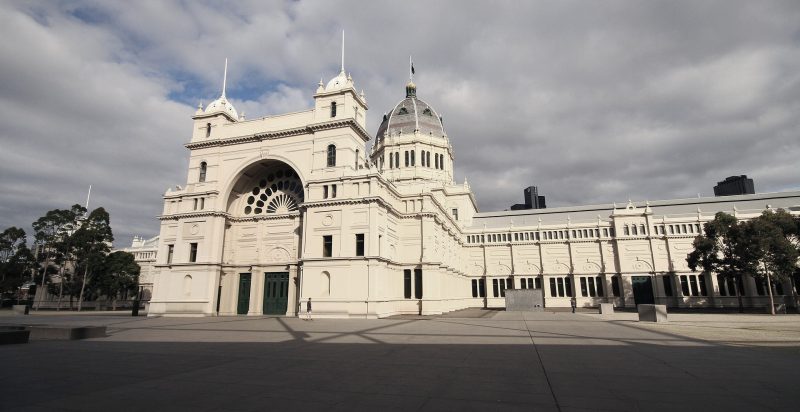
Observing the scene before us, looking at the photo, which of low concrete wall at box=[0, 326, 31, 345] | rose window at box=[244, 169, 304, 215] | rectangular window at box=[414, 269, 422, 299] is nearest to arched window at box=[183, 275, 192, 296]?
rose window at box=[244, 169, 304, 215]

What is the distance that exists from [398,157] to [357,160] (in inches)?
1160

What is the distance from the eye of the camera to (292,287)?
128 feet

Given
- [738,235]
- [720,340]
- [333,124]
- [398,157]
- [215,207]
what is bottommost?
[720,340]

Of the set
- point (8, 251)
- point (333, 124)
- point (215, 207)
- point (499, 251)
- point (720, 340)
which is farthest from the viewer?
point (499, 251)

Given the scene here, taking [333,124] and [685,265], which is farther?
[685,265]

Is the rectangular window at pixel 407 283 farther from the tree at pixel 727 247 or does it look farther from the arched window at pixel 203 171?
the tree at pixel 727 247

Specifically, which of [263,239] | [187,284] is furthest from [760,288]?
[187,284]

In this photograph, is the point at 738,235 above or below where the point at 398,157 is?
below

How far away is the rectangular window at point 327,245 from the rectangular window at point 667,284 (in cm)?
5164

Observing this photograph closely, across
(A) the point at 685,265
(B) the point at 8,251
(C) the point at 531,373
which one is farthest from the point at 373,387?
(B) the point at 8,251

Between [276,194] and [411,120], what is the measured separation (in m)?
35.7

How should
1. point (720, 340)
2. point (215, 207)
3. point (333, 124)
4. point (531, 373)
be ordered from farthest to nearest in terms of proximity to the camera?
point (215, 207), point (333, 124), point (720, 340), point (531, 373)

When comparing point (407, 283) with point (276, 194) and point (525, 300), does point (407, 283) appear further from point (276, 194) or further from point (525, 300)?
point (276, 194)

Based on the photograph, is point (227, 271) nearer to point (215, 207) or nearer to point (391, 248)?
point (215, 207)
